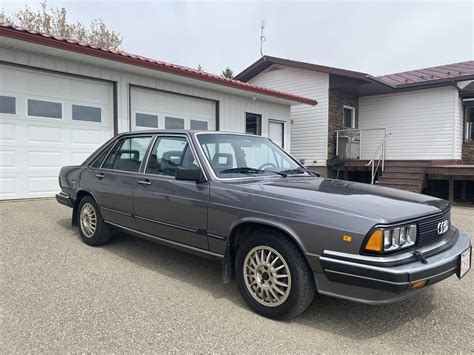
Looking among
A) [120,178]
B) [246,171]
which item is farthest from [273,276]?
[120,178]

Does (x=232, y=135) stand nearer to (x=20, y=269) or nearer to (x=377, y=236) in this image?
(x=377, y=236)

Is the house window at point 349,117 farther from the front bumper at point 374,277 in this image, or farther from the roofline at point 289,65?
the front bumper at point 374,277

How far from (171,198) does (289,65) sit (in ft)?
42.1

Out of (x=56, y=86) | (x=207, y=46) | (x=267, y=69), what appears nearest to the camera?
(x=56, y=86)

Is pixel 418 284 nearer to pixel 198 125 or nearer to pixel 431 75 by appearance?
pixel 198 125

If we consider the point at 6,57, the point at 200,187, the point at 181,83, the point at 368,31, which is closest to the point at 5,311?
the point at 200,187

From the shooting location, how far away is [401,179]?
11.4 m

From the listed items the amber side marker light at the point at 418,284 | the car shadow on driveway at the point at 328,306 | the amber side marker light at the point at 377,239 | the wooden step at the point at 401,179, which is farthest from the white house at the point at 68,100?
the amber side marker light at the point at 418,284

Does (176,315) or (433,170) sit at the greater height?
(433,170)

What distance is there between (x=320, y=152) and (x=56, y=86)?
10021 millimetres

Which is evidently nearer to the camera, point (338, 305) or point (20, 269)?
point (338, 305)

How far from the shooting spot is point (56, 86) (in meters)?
7.90

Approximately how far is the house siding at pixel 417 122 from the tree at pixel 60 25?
1601 centimetres

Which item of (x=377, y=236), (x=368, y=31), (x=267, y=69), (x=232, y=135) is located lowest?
(x=377, y=236)
